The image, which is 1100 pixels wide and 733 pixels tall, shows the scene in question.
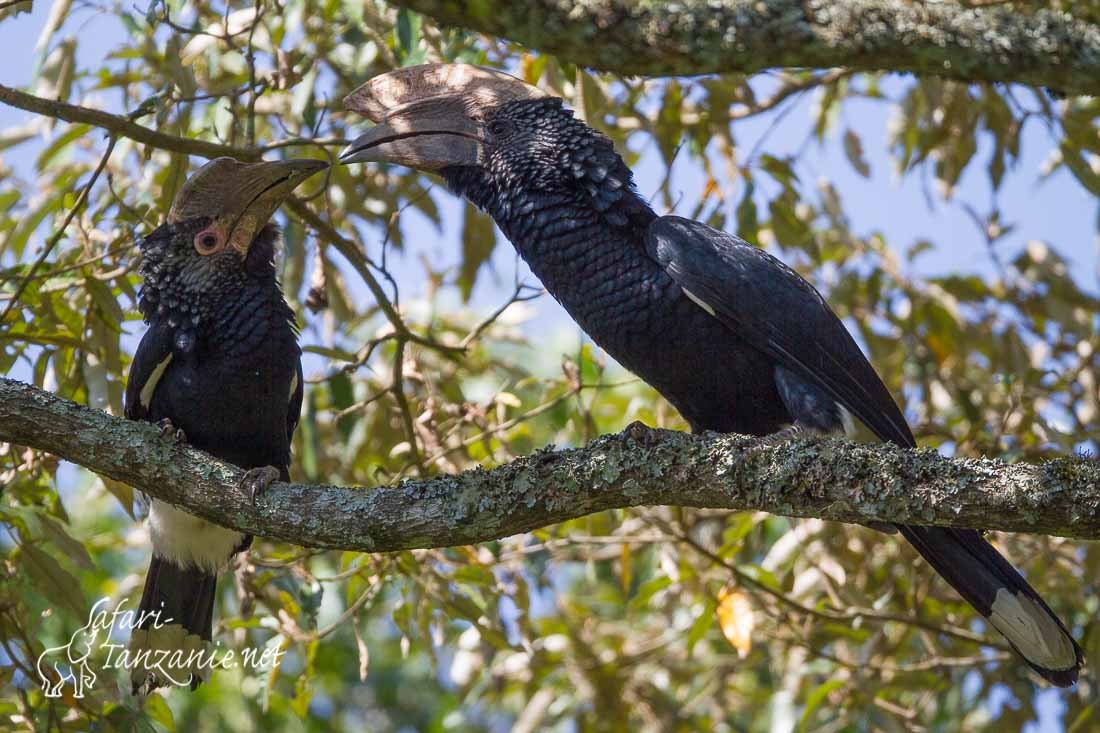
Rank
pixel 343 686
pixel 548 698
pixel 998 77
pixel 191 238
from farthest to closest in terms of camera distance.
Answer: pixel 343 686
pixel 548 698
pixel 191 238
pixel 998 77

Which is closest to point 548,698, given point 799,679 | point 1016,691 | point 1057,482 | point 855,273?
point 799,679

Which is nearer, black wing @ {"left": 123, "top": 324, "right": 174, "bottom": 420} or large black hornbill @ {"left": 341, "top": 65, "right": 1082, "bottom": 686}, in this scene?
large black hornbill @ {"left": 341, "top": 65, "right": 1082, "bottom": 686}

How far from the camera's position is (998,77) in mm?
3227

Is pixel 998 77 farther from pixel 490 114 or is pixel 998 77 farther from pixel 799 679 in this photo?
pixel 799 679

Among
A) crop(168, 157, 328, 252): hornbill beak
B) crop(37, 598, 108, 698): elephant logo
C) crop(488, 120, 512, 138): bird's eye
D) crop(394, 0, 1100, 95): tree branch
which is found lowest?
crop(37, 598, 108, 698): elephant logo

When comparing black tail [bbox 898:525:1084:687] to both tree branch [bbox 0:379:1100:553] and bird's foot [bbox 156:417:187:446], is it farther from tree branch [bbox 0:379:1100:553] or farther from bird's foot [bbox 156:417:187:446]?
bird's foot [bbox 156:417:187:446]

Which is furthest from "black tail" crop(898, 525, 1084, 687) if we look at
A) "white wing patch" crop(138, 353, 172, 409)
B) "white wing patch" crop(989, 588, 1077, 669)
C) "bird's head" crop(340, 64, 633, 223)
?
"white wing patch" crop(138, 353, 172, 409)

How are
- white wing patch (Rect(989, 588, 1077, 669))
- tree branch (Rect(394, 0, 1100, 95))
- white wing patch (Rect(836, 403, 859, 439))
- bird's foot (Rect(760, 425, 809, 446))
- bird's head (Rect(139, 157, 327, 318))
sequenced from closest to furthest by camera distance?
bird's foot (Rect(760, 425, 809, 446)), tree branch (Rect(394, 0, 1100, 95)), white wing patch (Rect(989, 588, 1077, 669)), white wing patch (Rect(836, 403, 859, 439)), bird's head (Rect(139, 157, 327, 318))

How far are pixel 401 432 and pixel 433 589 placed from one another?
1.11 m

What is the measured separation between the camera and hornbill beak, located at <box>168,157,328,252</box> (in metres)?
3.80

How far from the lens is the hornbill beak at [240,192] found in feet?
12.5

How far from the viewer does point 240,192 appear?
3873 millimetres

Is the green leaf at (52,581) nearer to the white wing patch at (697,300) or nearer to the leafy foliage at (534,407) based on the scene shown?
the leafy foliage at (534,407)

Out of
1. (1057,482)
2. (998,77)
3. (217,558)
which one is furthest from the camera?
(217,558)
